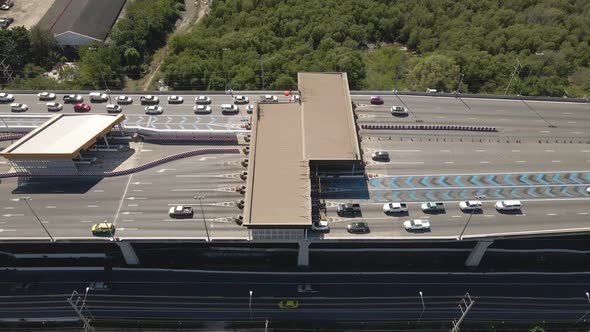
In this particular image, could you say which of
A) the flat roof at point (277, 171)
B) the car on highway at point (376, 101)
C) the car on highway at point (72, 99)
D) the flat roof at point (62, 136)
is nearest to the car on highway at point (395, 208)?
the flat roof at point (277, 171)

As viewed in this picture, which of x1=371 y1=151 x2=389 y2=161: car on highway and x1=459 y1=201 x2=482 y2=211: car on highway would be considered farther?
x1=371 y1=151 x2=389 y2=161: car on highway

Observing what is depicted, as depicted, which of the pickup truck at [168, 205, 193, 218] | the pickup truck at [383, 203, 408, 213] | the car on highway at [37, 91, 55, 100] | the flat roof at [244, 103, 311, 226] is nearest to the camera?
the flat roof at [244, 103, 311, 226]

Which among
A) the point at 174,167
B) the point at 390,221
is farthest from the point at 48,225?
the point at 390,221

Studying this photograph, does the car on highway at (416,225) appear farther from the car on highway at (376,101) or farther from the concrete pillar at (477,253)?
the car on highway at (376,101)

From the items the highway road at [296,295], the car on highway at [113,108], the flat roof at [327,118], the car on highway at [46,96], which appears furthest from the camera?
the car on highway at [46,96]

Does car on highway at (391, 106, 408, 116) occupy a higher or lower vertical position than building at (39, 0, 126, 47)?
lower

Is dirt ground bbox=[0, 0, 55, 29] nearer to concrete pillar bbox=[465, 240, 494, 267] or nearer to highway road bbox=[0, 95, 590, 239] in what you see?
highway road bbox=[0, 95, 590, 239]

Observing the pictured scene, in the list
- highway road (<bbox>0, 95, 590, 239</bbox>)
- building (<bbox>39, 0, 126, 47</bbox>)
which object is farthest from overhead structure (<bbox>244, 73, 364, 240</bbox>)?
building (<bbox>39, 0, 126, 47</bbox>)

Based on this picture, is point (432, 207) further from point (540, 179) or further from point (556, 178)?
point (556, 178)
